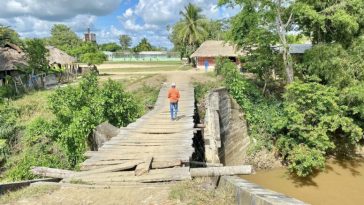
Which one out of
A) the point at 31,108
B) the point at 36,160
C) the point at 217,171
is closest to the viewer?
the point at 217,171

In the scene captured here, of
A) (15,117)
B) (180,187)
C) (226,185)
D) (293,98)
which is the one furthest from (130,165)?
(15,117)

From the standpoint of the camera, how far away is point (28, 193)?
26.0ft

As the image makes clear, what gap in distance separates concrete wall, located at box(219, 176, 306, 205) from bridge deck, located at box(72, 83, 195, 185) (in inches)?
41.0

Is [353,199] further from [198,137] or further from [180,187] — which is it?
[180,187]

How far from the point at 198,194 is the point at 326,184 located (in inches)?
458

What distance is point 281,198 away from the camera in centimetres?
628

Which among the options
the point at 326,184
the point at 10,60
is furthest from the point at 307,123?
the point at 10,60

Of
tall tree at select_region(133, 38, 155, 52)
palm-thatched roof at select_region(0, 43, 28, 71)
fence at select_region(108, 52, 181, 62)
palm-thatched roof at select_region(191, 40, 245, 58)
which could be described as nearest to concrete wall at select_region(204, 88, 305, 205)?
palm-thatched roof at select_region(0, 43, 28, 71)

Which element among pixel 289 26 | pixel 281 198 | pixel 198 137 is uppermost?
pixel 289 26

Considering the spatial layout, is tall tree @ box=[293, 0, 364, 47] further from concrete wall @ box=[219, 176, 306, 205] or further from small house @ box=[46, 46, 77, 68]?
small house @ box=[46, 46, 77, 68]

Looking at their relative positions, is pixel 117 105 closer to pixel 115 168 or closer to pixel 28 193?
pixel 115 168

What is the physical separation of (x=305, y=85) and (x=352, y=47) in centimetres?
538

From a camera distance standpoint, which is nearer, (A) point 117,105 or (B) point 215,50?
(A) point 117,105

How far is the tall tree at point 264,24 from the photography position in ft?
67.5
